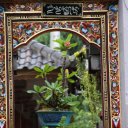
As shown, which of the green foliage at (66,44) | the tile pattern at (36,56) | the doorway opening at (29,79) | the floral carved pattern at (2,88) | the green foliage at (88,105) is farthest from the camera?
the tile pattern at (36,56)

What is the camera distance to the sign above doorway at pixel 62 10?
5402mm

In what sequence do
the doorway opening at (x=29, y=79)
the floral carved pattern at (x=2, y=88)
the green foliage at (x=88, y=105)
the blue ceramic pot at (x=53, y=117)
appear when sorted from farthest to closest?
the doorway opening at (x=29, y=79), the blue ceramic pot at (x=53, y=117), the floral carved pattern at (x=2, y=88), the green foliage at (x=88, y=105)

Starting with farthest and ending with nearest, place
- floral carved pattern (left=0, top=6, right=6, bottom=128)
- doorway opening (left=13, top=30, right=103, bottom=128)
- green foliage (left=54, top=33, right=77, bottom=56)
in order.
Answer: doorway opening (left=13, top=30, right=103, bottom=128), green foliage (left=54, top=33, right=77, bottom=56), floral carved pattern (left=0, top=6, right=6, bottom=128)

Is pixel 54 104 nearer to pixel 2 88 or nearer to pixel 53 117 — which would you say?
pixel 53 117

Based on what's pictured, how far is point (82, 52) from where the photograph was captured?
6.23 metres

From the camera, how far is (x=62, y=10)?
5.41 metres

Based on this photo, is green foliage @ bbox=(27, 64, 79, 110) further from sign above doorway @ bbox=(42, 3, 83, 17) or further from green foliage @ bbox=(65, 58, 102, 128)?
sign above doorway @ bbox=(42, 3, 83, 17)

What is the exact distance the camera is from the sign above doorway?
5.40 metres

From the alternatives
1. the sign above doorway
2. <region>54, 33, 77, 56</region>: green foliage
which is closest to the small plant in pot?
<region>54, 33, 77, 56</region>: green foliage

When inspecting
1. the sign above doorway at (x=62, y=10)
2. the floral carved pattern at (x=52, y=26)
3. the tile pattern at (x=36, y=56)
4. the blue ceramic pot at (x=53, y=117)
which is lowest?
the blue ceramic pot at (x=53, y=117)

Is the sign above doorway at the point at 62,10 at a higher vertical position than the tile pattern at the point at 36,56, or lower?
higher

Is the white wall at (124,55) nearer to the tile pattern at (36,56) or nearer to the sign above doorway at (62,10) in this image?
the sign above doorway at (62,10)

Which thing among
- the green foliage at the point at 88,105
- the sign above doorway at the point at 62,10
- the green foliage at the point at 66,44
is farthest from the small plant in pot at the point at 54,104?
the sign above doorway at the point at 62,10

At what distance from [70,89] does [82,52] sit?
0.80 metres
